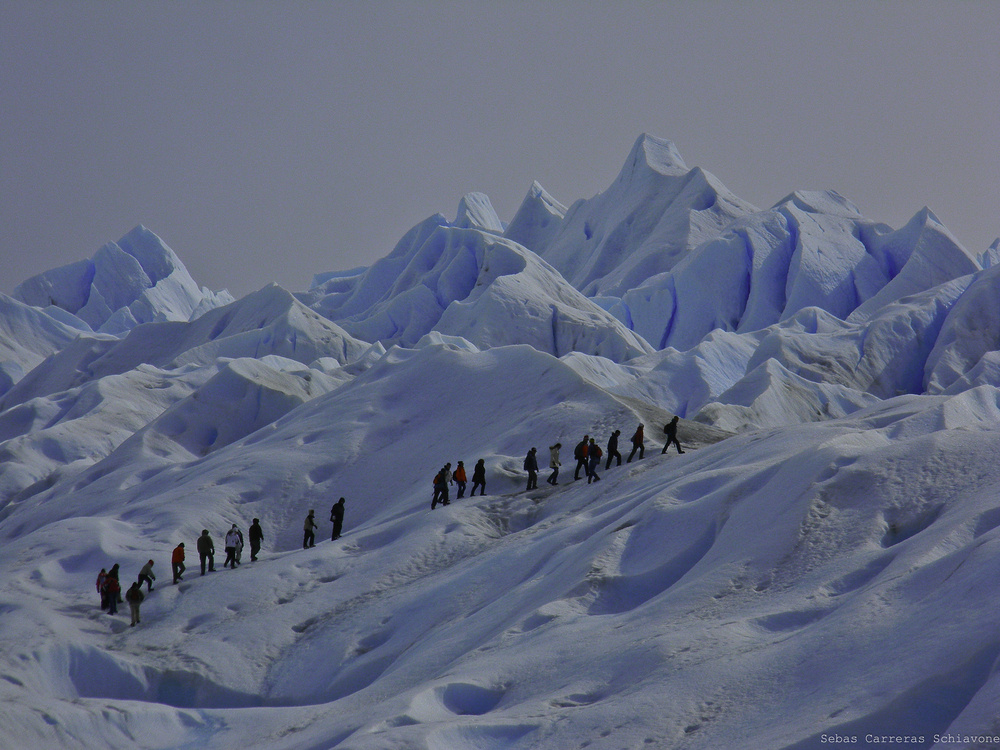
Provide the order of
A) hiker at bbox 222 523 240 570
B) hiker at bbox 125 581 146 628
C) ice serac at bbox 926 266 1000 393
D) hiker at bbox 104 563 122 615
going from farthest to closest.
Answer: ice serac at bbox 926 266 1000 393
hiker at bbox 222 523 240 570
hiker at bbox 104 563 122 615
hiker at bbox 125 581 146 628

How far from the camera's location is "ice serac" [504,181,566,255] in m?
91.4

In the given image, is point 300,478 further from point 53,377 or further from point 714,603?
point 53,377

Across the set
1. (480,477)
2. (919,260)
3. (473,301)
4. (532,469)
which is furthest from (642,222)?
(480,477)

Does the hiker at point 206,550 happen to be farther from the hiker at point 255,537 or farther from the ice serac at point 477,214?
Result: the ice serac at point 477,214

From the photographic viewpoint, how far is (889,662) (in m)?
9.17

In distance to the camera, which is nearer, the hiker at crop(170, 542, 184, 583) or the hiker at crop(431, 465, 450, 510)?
the hiker at crop(170, 542, 184, 583)

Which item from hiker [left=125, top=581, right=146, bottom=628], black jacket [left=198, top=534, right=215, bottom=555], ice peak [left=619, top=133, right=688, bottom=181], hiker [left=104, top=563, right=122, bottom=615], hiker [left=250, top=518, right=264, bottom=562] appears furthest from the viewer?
ice peak [left=619, top=133, right=688, bottom=181]

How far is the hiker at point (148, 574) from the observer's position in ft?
61.1

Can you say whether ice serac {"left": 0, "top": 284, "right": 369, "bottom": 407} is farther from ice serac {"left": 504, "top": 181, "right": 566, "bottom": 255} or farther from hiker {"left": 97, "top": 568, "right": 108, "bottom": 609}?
ice serac {"left": 504, "top": 181, "right": 566, "bottom": 255}

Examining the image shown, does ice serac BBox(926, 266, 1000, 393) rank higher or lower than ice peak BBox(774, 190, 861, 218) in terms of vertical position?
lower

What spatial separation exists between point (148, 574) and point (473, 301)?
1585 inches

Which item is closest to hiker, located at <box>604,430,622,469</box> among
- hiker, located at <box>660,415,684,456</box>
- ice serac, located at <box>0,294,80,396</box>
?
hiker, located at <box>660,415,684,456</box>

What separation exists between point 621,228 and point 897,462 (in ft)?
221

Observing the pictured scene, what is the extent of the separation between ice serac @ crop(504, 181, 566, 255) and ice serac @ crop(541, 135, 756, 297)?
6.20 ft
